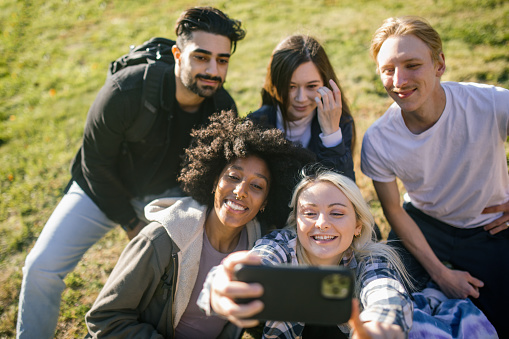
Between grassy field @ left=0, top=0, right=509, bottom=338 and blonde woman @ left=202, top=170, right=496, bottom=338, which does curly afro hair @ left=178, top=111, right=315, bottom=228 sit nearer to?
blonde woman @ left=202, top=170, right=496, bottom=338

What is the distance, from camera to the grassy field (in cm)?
468

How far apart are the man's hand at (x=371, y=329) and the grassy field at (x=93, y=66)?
263 cm

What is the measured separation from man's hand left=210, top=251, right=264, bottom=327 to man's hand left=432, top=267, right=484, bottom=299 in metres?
2.15

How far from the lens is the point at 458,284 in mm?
3242

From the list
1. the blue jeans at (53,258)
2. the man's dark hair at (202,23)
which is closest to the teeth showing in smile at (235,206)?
the blue jeans at (53,258)

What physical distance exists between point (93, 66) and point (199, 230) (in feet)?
22.9

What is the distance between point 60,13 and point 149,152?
31.6 feet

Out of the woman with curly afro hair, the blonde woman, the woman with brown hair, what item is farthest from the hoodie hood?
the woman with brown hair

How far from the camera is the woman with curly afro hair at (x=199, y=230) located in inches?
106

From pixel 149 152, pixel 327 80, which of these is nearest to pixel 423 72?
pixel 327 80

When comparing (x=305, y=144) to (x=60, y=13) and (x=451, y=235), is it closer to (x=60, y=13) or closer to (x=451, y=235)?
(x=451, y=235)

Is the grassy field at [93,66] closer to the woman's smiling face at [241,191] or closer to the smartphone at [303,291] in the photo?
the woman's smiling face at [241,191]

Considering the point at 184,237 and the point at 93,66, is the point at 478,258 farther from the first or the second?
the point at 93,66

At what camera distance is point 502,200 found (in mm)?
3387
